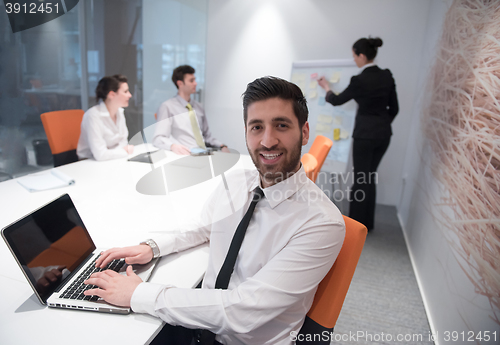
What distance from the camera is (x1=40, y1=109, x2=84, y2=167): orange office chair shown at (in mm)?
2346

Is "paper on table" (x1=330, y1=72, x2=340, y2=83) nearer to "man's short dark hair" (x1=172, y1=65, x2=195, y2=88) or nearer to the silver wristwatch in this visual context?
"man's short dark hair" (x1=172, y1=65, x2=195, y2=88)

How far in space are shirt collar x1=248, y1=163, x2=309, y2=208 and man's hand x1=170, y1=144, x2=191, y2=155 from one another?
5.34 feet

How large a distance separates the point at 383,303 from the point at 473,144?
1.15 meters

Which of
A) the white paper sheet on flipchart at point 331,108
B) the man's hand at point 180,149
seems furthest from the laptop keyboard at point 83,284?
the white paper sheet on flipchart at point 331,108

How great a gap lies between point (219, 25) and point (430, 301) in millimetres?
3974

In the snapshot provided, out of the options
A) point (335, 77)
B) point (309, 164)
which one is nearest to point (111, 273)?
point (309, 164)

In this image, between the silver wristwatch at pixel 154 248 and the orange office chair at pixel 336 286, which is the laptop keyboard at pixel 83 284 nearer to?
the silver wristwatch at pixel 154 248

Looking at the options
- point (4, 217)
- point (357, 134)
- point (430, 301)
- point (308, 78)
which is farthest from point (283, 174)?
point (308, 78)

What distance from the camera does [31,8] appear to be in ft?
7.86

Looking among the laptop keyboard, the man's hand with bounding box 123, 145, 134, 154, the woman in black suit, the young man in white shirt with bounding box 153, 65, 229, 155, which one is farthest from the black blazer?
the laptop keyboard

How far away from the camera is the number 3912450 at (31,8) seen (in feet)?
7.32

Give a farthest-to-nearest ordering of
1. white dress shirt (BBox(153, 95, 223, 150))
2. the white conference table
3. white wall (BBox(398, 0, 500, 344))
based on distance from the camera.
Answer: white dress shirt (BBox(153, 95, 223, 150)) → white wall (BBox(398, 0, 500, 344)) → the white conference table

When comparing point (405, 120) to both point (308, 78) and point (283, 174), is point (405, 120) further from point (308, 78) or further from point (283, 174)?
point (283, 174)

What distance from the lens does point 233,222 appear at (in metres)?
1.10
